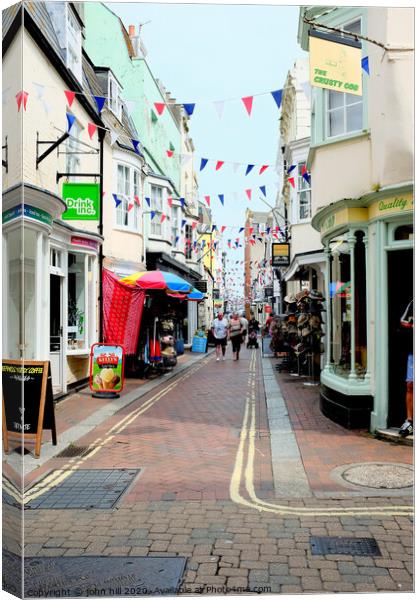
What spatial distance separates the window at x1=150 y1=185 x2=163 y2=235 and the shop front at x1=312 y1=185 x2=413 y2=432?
1174cm

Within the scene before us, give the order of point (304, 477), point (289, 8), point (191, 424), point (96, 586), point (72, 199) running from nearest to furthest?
A: point (96, 586), point (289, 8), point (304, 477), point (191, 424), point (72, 199)

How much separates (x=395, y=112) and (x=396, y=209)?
1.01 metres

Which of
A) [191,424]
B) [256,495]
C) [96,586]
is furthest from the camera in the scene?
[191,424]

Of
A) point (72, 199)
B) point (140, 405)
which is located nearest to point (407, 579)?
point (140, 405)

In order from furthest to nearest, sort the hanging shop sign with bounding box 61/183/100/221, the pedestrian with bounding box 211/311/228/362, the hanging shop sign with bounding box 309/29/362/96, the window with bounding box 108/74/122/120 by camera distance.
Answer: the pedestrian with bounding box 211/311/228/362, the window with bounding box 108/74/122/120, the hanging shop sign with bounding box 61/183/100/221, the hanging shop sign with bounding box 309/29/362/96

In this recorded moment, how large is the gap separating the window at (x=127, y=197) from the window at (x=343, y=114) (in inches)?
294

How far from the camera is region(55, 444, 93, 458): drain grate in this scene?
5.70 metres

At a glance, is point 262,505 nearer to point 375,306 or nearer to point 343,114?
point 375,306

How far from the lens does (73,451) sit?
5.85 metres

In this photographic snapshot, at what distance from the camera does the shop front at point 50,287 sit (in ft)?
11.2

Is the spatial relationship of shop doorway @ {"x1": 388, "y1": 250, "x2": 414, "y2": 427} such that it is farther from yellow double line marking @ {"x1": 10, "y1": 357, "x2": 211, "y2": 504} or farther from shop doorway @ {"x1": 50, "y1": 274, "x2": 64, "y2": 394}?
shop doorway @ {"x1": 50, "y1": 274, "x2": 64, "y2": 394}

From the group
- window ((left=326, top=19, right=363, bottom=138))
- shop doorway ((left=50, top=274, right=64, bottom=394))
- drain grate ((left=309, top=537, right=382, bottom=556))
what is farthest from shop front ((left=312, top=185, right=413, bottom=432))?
shop doorway ((left=50, top=274, right=64, bottom=394))

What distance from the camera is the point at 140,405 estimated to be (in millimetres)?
8633

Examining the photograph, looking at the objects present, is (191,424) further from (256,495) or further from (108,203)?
(108,203)
